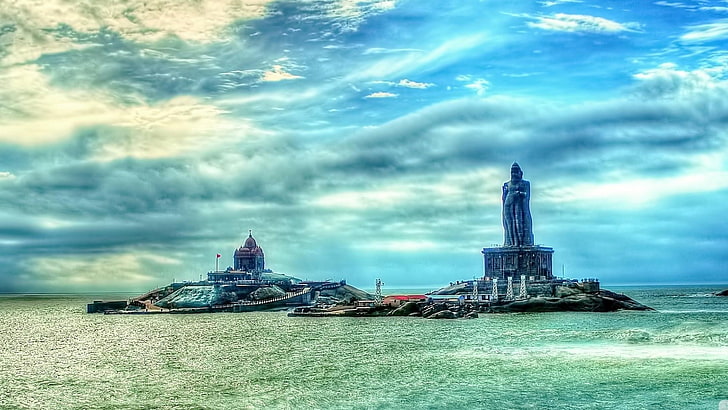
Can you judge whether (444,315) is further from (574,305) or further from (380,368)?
(380,368)

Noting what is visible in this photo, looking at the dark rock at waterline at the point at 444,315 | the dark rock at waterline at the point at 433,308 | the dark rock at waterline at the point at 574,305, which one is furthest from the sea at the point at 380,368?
the dark rock at waterline at the point at 574,305

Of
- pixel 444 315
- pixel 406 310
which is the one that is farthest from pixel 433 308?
pixel 444 315

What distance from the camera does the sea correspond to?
53.8 metres

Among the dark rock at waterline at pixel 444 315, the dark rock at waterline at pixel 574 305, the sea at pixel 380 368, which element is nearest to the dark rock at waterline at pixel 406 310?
the dark rock at waterline at pixel 444 315

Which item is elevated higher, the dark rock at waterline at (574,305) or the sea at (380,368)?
the dark rock at waterline at (574,305)

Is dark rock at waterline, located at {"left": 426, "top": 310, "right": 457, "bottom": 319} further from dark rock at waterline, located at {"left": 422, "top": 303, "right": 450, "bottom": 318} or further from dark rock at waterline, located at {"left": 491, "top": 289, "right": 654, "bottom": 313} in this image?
dark rock at waterline, located at {"left": 491, "top": 289, "right": 654, "bottom": 313}

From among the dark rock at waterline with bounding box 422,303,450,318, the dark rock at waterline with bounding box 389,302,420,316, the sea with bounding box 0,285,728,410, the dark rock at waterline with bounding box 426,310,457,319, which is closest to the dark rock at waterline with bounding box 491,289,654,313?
the dark rock at waterline with bounding box 422,303,450,318

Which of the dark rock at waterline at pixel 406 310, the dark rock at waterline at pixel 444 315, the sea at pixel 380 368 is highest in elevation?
the dark rock at waterline at pixel 406 310

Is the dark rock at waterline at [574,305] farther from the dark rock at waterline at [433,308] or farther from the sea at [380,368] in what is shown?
the sea at [380,368]

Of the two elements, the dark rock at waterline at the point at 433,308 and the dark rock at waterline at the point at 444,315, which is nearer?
the dark rock at waterline at the point at 444,315

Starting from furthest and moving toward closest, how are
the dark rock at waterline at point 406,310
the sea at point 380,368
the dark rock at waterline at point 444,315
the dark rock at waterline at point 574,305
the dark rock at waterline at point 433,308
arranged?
the dark rock at waterline at point 574,305
the dark rock at waterline at point 406,310
the dark rock at waterline at point 433,308
the dark rock at waterline at point 444,315
the sea at point 380,368

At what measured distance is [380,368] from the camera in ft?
230

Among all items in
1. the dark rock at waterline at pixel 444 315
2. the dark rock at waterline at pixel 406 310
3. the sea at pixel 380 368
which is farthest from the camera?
the dark rock at waterline at pixel 406 310

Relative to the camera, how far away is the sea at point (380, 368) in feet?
177
